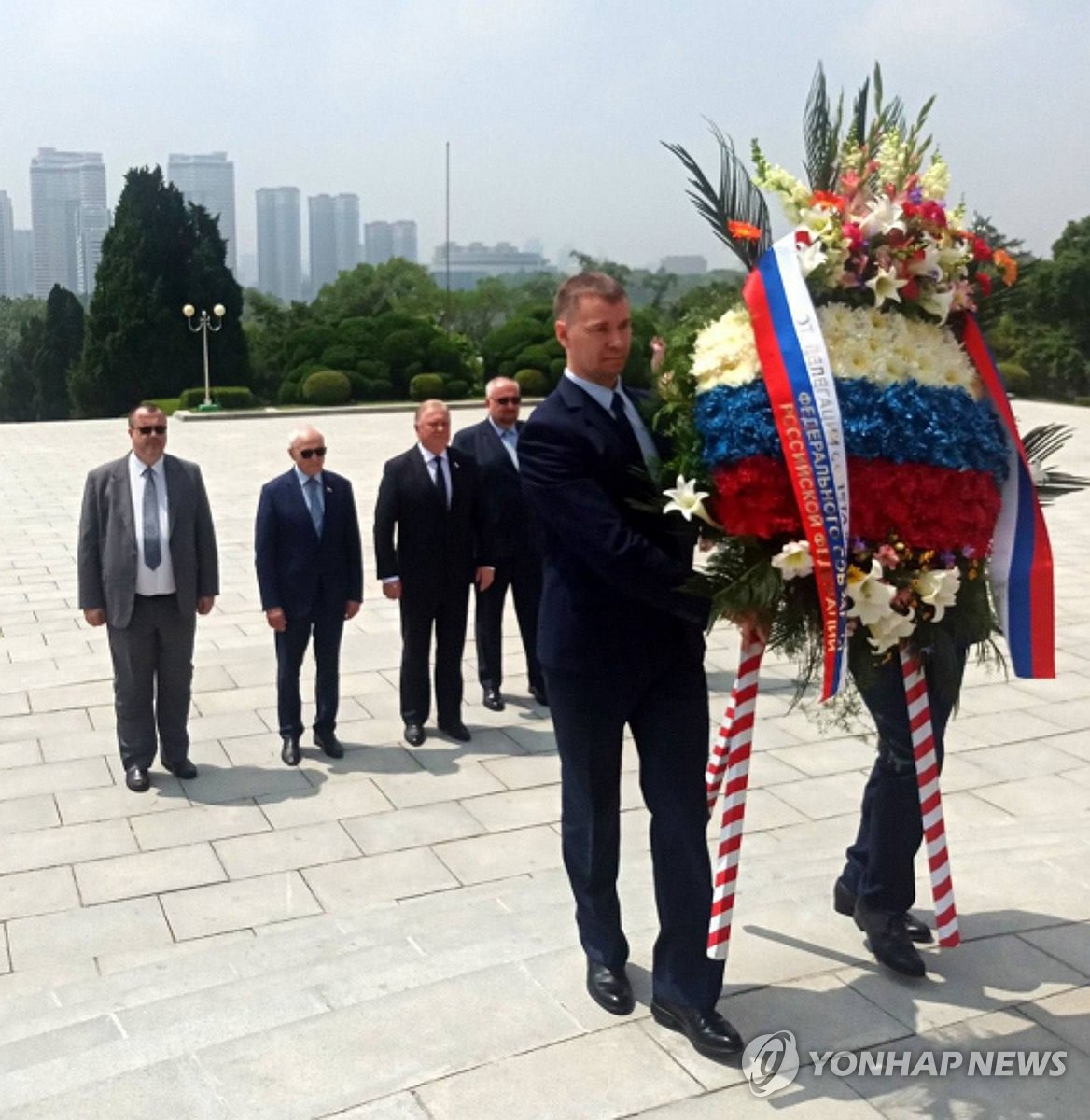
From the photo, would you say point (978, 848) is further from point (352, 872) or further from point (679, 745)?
point (352, 872)

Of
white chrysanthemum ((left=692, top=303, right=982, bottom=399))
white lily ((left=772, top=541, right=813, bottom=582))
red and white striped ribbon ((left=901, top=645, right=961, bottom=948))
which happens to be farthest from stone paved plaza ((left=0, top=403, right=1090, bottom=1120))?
white chrysanthemum ((left=692, top=303, right=982, bottom=399))

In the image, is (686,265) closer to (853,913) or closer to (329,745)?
(853,913)

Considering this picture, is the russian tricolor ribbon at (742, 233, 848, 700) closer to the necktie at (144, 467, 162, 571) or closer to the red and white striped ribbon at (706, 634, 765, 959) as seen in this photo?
the red and white striped ribbon at (706, 634, 765, 959)

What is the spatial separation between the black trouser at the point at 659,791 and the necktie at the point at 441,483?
378 centimetres

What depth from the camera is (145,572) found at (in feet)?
22.0

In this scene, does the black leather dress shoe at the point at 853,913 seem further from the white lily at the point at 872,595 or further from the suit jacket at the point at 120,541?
the suit jacket at the point at 120,541

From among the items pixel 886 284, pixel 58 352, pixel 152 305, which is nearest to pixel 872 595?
pixel 886 284

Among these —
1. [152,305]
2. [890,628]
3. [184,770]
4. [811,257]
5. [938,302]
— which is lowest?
[184,770]

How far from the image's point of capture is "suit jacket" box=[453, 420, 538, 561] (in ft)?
25.8

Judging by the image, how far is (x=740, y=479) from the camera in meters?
3.34

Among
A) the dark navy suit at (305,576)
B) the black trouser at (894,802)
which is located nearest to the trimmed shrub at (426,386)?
the dark navy suit at (305,576)

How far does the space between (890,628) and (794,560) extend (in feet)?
0.94

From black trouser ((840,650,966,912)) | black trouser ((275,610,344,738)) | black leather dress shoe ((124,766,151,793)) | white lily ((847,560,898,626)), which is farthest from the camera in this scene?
black trouser ((275,610,344,738))

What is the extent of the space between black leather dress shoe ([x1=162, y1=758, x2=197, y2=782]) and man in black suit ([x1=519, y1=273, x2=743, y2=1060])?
3717mm
